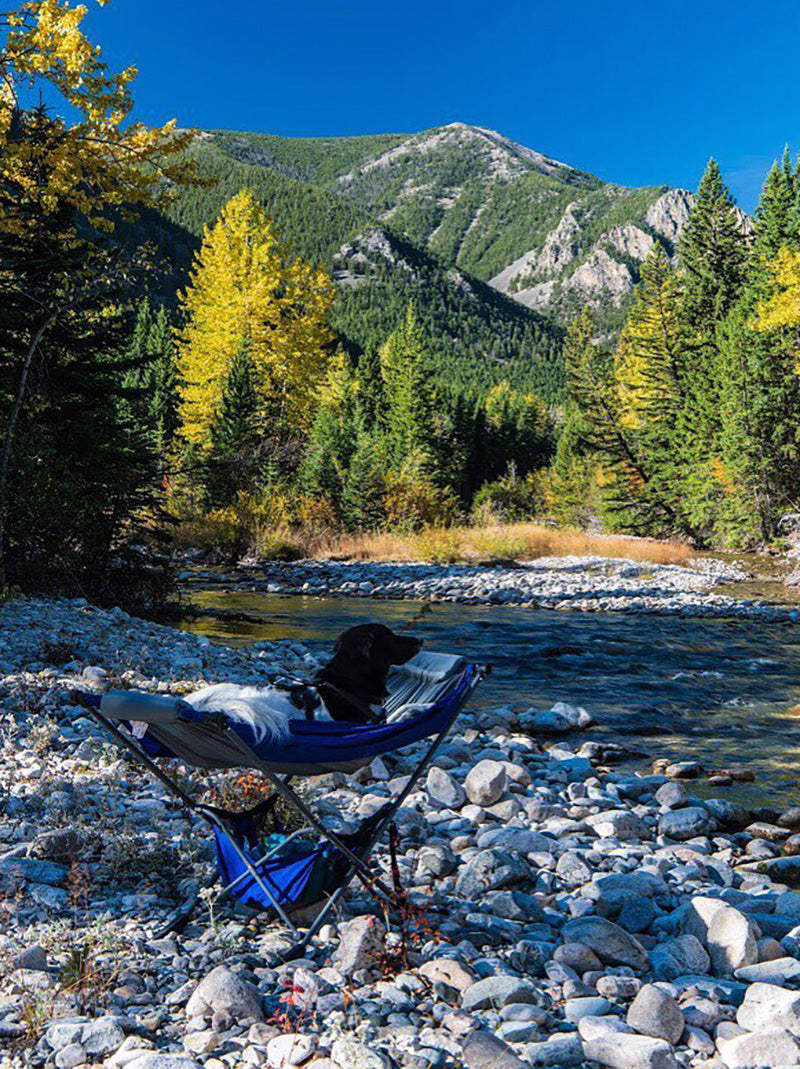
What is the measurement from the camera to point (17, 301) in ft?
29.2

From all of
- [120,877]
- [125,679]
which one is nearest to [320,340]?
[125,679]

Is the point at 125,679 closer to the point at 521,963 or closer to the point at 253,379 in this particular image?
the point at 521,963

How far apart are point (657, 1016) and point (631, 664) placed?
7867 millimetres

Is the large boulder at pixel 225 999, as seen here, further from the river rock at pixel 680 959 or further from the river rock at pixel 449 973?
the river rock at pixel 680 959

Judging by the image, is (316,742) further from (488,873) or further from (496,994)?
(488,873)

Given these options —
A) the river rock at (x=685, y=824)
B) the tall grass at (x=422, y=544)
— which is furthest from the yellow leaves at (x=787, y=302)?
the river rock at (x=685, y=824)

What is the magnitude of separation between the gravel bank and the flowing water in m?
0.77

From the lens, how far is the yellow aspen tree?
24.5 metres

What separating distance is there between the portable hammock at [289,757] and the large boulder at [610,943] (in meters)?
0.79

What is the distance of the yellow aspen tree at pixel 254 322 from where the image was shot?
24.5 m

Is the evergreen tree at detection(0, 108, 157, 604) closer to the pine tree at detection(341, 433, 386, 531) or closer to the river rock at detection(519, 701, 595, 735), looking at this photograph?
the river rock at detection(519, 701, 595, 735)

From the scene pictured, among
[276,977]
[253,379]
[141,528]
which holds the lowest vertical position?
[276,977]

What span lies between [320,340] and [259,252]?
3.29m

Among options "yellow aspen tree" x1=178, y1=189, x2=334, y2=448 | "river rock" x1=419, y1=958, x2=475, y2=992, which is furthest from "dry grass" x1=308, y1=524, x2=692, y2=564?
"river rock" x1=419, y1=958, x2=475, y2=992
